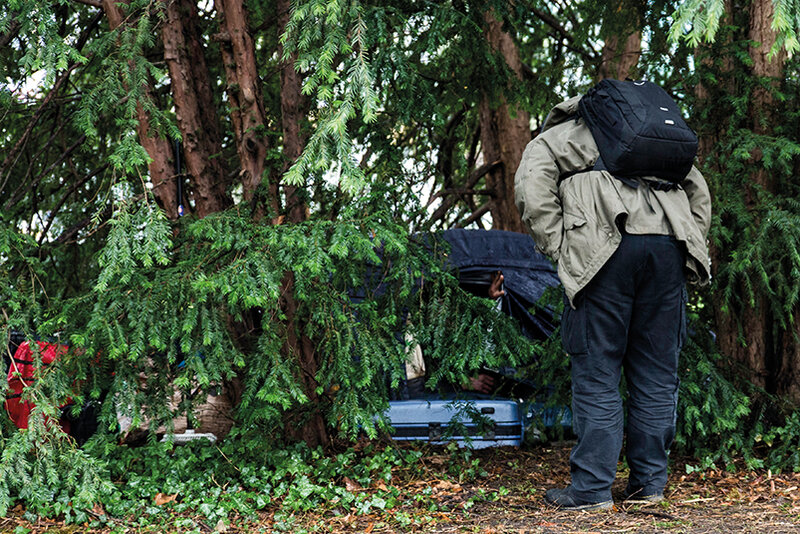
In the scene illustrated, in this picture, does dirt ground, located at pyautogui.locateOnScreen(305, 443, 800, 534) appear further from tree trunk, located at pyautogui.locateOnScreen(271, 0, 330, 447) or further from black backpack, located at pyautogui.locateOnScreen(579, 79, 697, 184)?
black backpack, located at pyautogui.locateOnScreen(579, 79, 697, 184)

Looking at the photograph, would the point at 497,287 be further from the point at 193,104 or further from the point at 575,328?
the point at 193,104

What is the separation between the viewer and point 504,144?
9055 mm

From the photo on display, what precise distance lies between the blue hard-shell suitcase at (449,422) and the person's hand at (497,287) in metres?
0.95

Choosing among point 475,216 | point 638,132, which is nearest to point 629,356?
point 638,132

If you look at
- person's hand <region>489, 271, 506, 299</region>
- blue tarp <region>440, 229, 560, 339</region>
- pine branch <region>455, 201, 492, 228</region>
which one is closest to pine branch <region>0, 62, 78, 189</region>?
blue tarp <region>440, 229, 560, 339</region>

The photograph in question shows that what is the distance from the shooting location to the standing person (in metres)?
3.93

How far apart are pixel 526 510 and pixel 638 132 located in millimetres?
2047

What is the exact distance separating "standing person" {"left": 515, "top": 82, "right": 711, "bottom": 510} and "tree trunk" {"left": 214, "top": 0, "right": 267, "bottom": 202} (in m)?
1.89

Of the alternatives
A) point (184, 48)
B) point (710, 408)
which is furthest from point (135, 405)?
point (710, 408)

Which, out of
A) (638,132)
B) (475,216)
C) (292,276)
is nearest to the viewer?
(638,132)

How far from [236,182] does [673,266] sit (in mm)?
3091

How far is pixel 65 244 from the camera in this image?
524 cm

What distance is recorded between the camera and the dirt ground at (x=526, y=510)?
3.88 m

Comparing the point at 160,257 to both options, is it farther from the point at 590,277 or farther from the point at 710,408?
the point at 710,408
